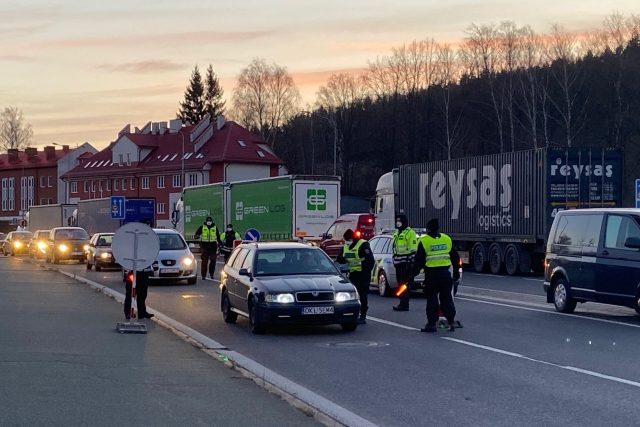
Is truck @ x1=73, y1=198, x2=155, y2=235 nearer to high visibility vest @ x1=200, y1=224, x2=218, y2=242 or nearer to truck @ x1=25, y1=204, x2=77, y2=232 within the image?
truck @ x1=25, y1=204, x2=77, y2=232

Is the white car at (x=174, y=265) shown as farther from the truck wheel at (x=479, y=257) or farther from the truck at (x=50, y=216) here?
the truck at (x=50, y=216)

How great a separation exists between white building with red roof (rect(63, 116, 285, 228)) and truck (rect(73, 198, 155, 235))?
21039 mm

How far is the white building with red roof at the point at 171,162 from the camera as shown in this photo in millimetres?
96000

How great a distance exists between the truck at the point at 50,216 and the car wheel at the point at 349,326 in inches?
2194

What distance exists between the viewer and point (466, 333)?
1598 centimetres

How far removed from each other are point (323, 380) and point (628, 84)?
207ft

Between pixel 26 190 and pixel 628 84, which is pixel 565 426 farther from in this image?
pixel 26 190

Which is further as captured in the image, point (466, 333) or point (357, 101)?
point (357, 101)

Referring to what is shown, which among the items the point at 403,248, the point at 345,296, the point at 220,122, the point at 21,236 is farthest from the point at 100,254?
the point at 220,122

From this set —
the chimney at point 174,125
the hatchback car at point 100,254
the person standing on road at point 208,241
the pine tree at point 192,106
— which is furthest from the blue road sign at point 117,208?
the pine tree at point 192,106

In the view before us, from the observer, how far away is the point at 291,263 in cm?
1703

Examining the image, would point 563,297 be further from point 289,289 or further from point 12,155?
point 12,155

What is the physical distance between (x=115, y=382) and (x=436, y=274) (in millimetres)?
6679

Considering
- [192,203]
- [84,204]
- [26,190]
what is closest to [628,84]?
[192,203]
